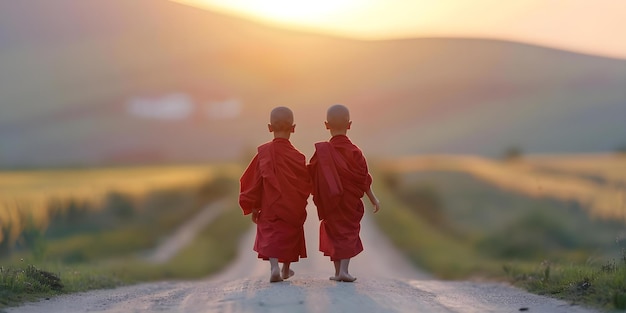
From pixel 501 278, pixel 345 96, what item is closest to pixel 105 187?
pixel 501 278

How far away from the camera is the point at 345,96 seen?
11262cm

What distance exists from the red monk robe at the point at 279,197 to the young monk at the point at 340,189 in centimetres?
25

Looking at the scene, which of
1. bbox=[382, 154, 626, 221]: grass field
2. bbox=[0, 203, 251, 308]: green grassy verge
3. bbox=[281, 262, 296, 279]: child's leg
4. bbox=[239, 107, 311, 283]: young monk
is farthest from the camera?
bbox=[382, 154, 626, 221]: grass field

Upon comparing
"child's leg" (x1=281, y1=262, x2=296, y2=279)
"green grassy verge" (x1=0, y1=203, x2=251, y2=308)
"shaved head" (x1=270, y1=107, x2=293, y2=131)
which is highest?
"shaved head" (x1=270, y1=107, x2=293, y2=131)

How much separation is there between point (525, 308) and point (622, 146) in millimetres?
62492

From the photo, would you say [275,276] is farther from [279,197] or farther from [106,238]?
[106,238]

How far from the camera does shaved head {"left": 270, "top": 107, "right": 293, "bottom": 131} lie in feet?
40.4

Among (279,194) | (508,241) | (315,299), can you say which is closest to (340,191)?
(279,194)

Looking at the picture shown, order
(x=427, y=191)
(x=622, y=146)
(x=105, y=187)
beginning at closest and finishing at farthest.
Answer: (x=105, y=187) < (x=427, y=191) < (x=622, y=146)

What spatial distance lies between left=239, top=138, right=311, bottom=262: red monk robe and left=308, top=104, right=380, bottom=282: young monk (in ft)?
0.81

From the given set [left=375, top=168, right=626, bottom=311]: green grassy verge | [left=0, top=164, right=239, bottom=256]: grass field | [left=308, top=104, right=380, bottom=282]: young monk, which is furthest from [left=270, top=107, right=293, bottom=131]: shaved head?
[left=0, top=164, right=239, bottom=256]: grass field

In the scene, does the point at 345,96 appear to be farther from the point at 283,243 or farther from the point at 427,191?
the point at 283,243

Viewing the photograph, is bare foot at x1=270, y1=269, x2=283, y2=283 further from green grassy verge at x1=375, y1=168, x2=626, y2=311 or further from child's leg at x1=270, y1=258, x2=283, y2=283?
green grassy verge at x1=375, y1=168, x2=626, y2=311

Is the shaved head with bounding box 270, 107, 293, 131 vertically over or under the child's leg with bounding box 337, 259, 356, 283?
over
